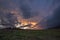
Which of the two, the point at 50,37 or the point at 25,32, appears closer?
the point at 50,37

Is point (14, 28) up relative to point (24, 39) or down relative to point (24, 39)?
up

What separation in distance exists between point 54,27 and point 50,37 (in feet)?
3.16

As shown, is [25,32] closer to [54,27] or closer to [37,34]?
[37,34]

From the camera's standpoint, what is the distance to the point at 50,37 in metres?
8.91

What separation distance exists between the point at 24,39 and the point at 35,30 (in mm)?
1073

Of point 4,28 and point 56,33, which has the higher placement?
point 4,28

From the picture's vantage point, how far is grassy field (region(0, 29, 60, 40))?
9.01m

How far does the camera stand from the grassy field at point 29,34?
9.01 meters

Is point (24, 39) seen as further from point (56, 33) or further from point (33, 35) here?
point (56, 33)

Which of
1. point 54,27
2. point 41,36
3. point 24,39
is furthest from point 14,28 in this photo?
point 54,27

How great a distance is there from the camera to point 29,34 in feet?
30.6

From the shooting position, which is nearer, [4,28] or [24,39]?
[24,39]

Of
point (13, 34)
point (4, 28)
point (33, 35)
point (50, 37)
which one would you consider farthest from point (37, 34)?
point (4, 28)

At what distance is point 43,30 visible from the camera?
960cm
